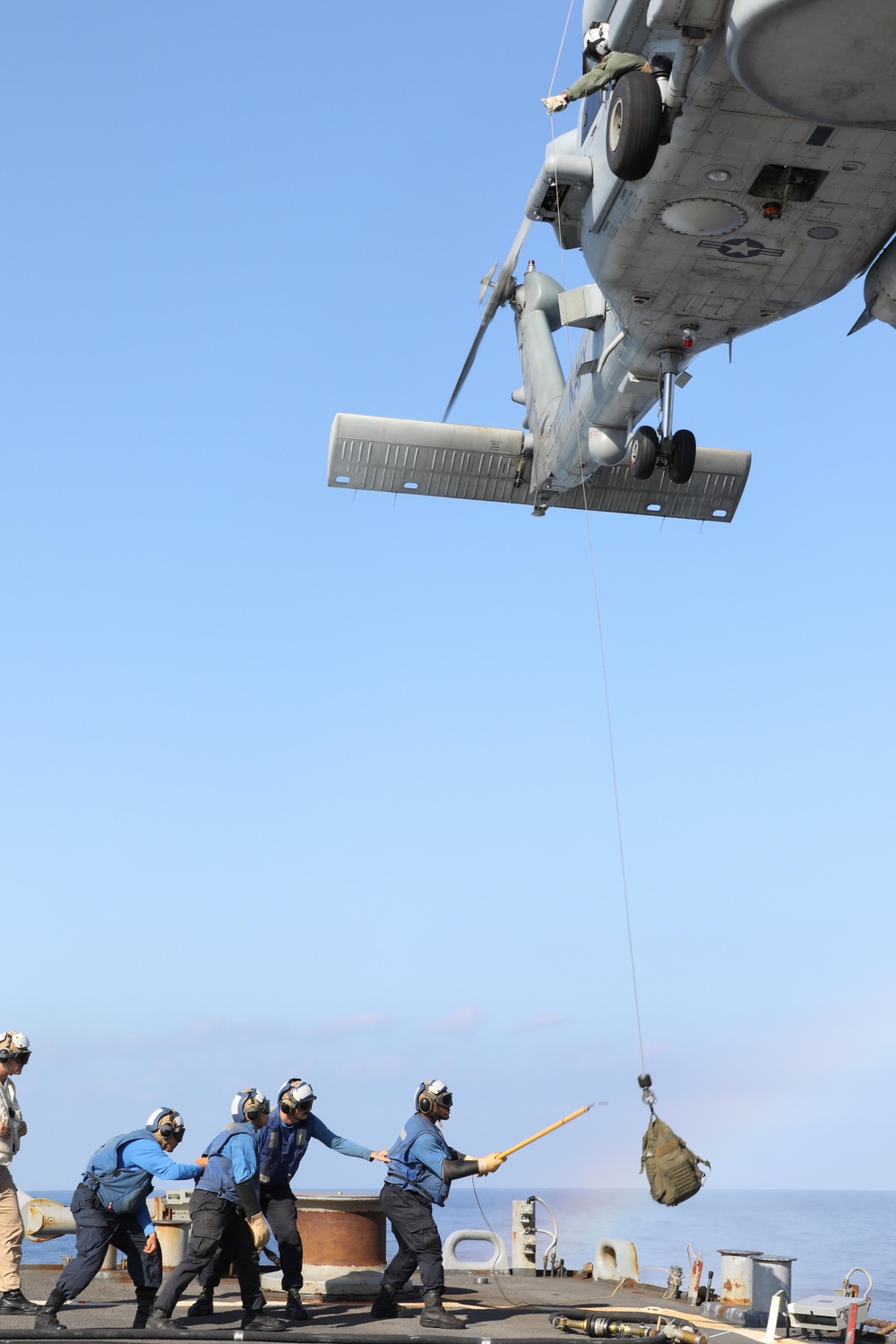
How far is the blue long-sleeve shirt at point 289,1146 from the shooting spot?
1006cm

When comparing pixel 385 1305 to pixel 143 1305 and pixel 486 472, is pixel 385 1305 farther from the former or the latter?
pixel 486 472

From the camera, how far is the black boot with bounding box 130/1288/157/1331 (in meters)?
8.85

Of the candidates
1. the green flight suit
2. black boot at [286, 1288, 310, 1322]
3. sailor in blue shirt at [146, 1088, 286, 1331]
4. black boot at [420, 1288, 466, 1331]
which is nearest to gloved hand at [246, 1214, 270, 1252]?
sailor in blue shirt at [146, 1088, 286, 1331]

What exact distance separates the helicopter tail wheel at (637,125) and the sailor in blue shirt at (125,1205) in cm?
827

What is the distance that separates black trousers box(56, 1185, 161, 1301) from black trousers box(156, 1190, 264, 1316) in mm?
176

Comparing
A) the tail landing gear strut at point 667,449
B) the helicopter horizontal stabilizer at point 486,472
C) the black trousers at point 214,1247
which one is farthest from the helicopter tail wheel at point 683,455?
the black trousers at point 214,1247

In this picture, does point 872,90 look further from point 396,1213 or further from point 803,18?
point 396,1213

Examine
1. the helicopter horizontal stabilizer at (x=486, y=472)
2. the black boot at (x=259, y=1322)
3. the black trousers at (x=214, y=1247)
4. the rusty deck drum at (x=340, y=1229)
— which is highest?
the helicopter horizontal stabilizer at (x=486, y=472)

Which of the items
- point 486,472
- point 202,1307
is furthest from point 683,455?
point 202,1307

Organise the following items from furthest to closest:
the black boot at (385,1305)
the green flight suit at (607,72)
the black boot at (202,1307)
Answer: the green flight suit at (607,72) → the black boot at (385,1305) → the black boot at (202,1307)

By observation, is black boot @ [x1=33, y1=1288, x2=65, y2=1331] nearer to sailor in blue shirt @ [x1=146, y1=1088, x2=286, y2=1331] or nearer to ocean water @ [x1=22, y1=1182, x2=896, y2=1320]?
sailor in blue shirt @ [x1=146, y1=1088, x2=286, y2=1331]

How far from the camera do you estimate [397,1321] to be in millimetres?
9969

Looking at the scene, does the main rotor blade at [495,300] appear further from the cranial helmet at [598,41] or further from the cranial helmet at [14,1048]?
the cranial helmet at [14,1048]

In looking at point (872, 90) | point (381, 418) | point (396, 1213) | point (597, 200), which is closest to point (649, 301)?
point (597, 200)
